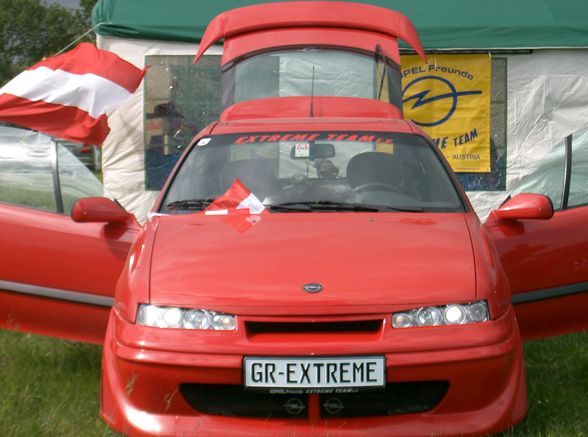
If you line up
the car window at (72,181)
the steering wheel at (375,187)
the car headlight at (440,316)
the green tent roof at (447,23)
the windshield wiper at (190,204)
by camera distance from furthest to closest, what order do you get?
the green tent roof at (447,23) < the car window at (72,181) < the steering wheel at (375,187) < the windshield wiper at (190,204) < the car headlight at (440,316)

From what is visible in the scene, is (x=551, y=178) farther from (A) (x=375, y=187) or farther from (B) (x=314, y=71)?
(B) (x=314, y=71)

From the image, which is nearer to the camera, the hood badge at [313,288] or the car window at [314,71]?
the hood badge at [313,288]

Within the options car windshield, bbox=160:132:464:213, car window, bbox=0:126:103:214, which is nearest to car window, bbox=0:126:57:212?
car window, bbox=0:126:103:214

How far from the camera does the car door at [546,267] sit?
516cm

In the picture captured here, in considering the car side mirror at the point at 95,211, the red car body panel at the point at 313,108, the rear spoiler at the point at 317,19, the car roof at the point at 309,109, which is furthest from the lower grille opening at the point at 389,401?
the rear spoiler at the point at 317,19

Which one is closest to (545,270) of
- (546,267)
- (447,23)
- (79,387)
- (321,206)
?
(546,267)

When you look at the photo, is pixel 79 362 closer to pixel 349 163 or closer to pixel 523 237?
pixel 349 163

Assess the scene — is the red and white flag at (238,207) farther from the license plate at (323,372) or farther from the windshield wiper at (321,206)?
the license plate at (323,372)

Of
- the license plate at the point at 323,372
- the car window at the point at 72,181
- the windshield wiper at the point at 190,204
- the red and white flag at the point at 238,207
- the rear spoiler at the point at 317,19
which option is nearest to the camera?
the license plate at the point at 323,372

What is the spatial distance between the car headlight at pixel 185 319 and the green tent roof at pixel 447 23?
24.6 ft

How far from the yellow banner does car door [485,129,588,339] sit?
6075 mm

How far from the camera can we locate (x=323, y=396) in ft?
12.8

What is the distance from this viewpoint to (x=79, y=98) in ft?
35.8

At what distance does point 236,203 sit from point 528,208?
1.41 metres
